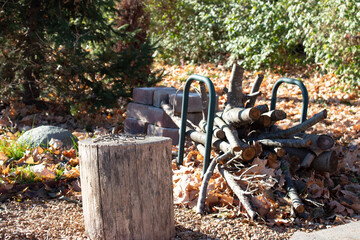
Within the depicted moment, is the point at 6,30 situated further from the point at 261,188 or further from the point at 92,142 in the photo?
the point at 261,188

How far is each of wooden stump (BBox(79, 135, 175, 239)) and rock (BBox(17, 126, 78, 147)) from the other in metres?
2.01

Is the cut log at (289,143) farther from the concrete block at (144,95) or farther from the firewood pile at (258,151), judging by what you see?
the concrete block at (144,95)

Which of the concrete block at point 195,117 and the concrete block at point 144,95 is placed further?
the concrete block at point 144,95

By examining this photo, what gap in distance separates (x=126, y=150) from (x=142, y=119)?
8.77 feet

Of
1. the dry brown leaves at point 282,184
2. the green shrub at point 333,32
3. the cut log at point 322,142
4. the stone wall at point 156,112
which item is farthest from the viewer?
the green shrub at point 333,32

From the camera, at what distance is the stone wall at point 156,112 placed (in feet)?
14.2

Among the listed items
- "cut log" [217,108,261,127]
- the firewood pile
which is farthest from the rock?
"cut log" [217,108,261,127]

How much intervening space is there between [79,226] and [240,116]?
156cm

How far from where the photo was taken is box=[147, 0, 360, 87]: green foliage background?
681cm

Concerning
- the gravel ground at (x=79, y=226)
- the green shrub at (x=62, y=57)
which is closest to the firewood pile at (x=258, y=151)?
the gravel ground at (x=79, y=226)

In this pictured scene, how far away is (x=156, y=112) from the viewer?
4.53m

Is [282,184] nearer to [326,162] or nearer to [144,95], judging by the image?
[326,162]

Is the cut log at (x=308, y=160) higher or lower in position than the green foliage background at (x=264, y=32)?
lower

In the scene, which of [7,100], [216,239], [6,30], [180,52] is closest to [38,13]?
[6,30]
